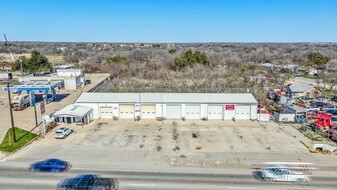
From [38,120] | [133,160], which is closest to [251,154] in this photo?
[133,160]

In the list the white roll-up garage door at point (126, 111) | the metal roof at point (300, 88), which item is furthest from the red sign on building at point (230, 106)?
the metal roof at point (300, 88)

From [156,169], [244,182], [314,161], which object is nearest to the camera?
[244,182]

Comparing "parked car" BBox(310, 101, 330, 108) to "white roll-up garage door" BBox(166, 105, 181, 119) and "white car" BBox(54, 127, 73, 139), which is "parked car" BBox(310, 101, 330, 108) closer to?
"white roll-up garage door" BBox(166, 105, 181, 119)

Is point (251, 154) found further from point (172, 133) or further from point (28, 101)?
point (28, 101)

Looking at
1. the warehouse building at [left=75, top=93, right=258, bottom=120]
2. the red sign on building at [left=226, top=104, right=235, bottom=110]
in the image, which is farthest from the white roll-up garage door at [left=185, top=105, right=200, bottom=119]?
the red sign on building at [left=226, top=104, right=235, bottom=110]

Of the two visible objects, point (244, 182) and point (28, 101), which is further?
point (28, 101)

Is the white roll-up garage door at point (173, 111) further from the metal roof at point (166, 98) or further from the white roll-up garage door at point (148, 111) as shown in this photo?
the white roll-up garage door at point (148, 111)
